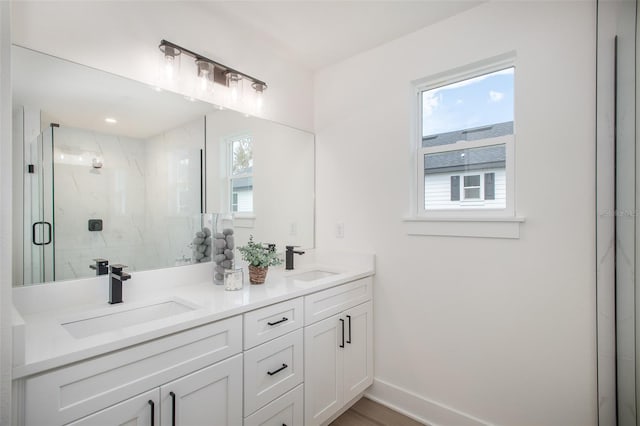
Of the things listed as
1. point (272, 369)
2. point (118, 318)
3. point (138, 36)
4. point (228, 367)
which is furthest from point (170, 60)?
point (272, 369)

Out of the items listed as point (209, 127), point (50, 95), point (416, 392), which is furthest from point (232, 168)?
point (416, 392)

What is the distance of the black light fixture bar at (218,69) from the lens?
1.67m

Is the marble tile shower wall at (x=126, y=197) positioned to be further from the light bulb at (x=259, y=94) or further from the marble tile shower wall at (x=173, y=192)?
the light bulb at (x=259, y=94)

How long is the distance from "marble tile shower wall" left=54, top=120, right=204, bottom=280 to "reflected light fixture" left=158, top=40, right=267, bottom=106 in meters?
0.28

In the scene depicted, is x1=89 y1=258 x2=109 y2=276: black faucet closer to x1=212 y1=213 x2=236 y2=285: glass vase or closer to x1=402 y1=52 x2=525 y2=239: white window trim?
x1=212 y1=213 x2=236 y2=285: glass vase

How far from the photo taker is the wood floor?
2015 mm

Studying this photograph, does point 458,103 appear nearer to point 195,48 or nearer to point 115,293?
point 195,48

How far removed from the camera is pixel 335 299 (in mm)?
1962

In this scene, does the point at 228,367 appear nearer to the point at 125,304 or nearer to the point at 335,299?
the point at 125,304

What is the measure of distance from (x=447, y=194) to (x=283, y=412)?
156cm

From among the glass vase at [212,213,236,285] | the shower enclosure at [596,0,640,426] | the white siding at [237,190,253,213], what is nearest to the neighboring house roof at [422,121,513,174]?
the shower enclosure at [596,0,640,426]

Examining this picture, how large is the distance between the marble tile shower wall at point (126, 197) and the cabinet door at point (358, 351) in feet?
3.68

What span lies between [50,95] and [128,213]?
0.59m

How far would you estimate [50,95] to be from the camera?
53.9 inches
